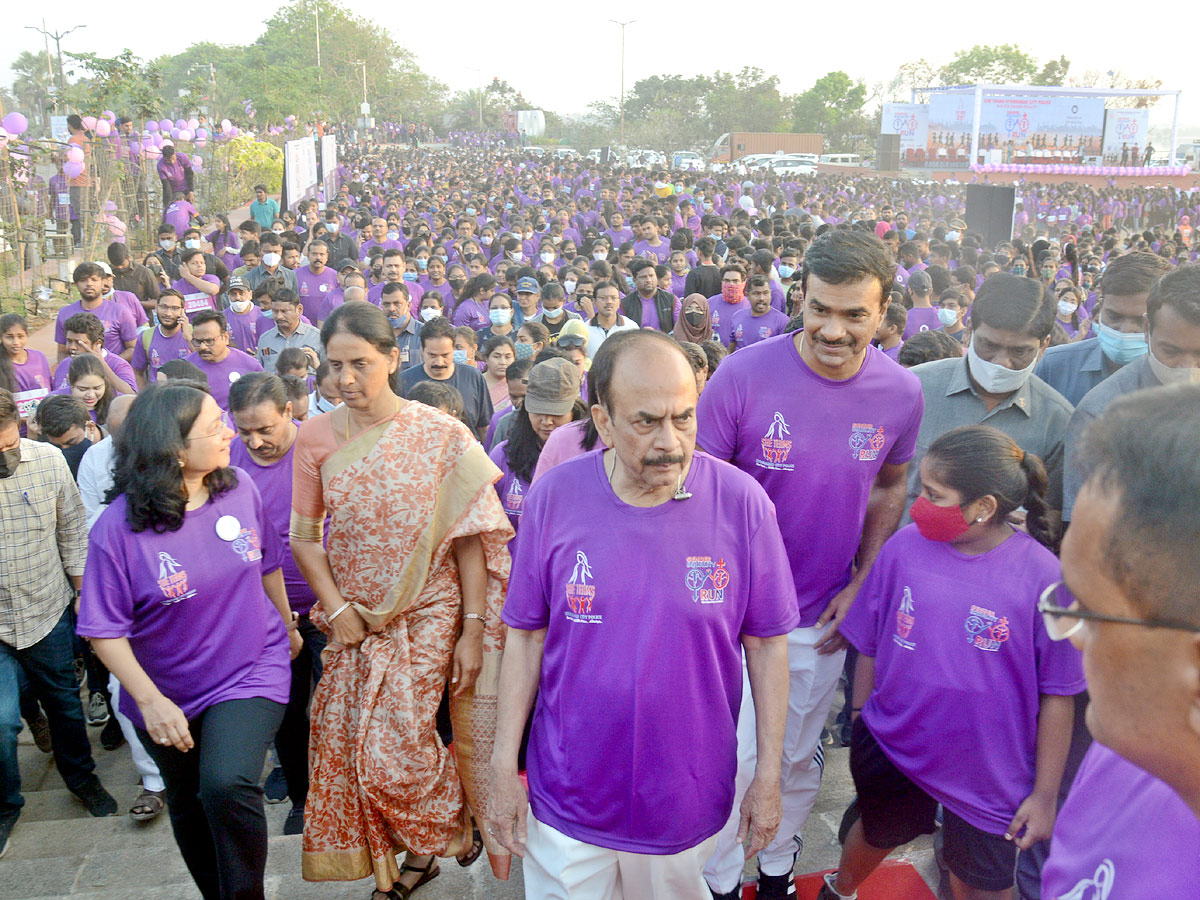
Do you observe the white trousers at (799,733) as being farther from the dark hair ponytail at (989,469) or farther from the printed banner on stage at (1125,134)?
the printed banner on stage at (1125,134)

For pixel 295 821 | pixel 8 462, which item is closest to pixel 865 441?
pixel 295 821

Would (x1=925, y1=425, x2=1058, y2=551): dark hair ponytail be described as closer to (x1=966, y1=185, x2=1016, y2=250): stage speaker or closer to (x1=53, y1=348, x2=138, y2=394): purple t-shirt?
(x1=53, y1=348, x2=138, y2=394): purple t-shirt

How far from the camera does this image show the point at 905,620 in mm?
2879

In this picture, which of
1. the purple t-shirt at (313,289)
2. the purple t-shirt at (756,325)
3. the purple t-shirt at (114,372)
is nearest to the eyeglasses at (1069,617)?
the purple t-shirt at (114,372)

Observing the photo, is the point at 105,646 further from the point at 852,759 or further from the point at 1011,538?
the point at 1011,538

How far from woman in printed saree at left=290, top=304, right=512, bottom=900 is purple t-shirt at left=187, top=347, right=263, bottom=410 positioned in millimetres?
3358

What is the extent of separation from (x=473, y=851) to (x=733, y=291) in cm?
650

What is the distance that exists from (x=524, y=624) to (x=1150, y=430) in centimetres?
168

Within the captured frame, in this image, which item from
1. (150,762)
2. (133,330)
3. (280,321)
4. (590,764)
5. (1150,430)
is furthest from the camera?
(133,330)

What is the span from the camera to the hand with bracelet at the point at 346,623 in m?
3.14

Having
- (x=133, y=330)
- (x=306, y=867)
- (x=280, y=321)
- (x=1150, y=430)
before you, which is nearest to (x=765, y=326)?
(x=280, y=321)

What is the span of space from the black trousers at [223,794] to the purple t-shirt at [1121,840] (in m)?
2.34

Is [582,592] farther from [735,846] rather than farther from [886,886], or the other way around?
[886,886]

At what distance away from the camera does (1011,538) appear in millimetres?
2822
